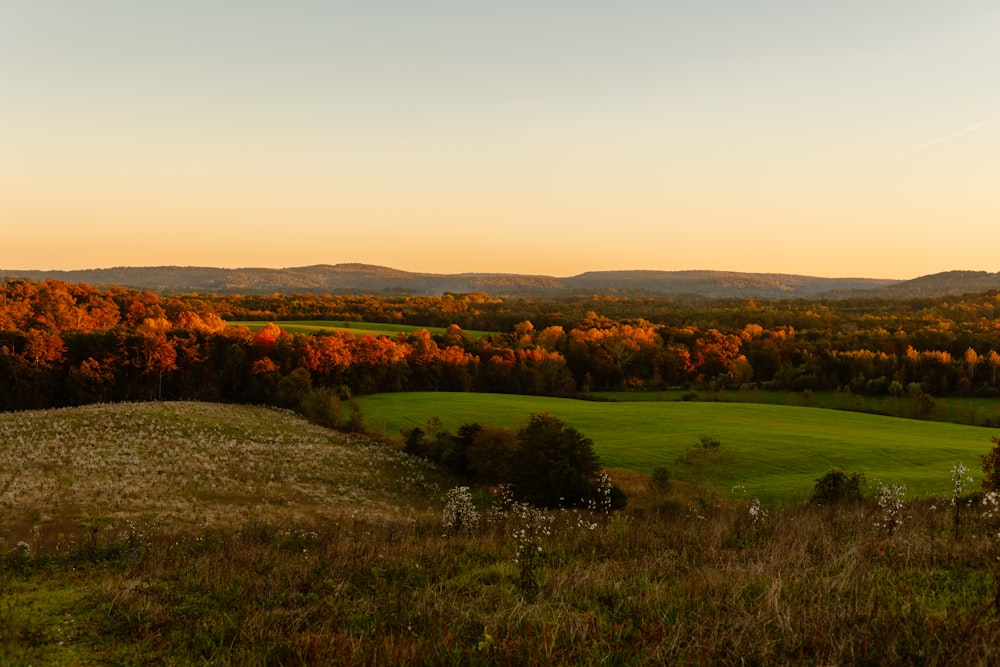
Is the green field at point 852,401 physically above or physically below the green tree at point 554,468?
below

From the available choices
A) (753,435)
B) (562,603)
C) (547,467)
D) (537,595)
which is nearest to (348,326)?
(753,435)

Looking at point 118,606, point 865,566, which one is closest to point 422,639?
point 118,606

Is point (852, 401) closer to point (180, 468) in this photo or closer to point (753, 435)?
point (753, 435)

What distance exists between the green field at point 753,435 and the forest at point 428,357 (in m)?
10.3

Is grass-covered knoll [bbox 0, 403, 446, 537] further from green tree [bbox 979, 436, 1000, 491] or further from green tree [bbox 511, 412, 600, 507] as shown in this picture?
green tree [bbox 979, 436, 1000, 491]

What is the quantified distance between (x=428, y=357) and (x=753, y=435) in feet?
153

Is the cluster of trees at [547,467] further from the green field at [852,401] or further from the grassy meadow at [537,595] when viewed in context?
the green field at [852,401]

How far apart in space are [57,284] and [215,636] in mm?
117297

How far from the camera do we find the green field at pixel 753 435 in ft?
132

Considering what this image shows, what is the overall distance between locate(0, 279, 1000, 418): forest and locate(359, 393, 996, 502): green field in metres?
10.3

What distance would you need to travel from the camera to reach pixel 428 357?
85125mm

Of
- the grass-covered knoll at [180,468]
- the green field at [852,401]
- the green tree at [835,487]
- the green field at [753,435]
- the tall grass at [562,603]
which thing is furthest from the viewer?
the green field at [852,401]

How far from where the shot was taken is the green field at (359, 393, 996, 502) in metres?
40.1

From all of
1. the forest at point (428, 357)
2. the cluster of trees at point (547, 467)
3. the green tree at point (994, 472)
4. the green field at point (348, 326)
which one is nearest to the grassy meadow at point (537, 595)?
the green tree at point (994, 472)
